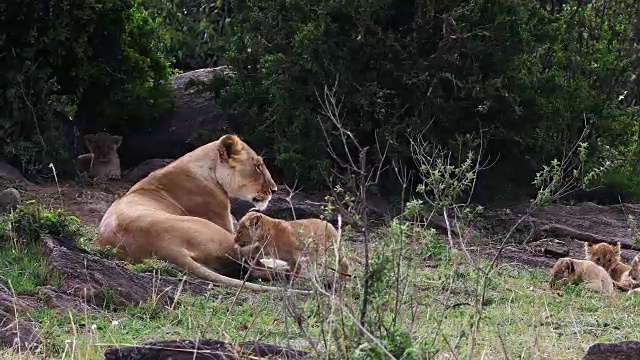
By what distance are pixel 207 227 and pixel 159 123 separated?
8113 millimetres

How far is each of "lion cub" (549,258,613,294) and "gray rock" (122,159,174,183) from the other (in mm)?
6568

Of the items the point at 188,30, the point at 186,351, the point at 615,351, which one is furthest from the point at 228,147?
the point at 188,30

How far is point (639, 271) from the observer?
37.0 ft

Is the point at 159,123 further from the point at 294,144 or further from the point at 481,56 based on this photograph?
the point at 481,56

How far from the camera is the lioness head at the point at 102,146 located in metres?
15.7

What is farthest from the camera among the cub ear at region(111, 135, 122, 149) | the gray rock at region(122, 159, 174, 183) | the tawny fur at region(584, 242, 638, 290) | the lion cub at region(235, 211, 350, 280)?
the cub ear at region(111, 135, 122, 149)

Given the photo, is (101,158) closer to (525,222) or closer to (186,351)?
(525,222)

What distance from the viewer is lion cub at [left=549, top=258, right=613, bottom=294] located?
32.7 ft

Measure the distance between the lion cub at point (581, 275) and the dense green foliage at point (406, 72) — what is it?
3.91 m

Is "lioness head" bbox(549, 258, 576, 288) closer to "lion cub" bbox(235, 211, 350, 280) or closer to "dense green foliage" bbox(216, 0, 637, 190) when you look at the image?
"lion cub" bbox(235, 211, 350, 280)

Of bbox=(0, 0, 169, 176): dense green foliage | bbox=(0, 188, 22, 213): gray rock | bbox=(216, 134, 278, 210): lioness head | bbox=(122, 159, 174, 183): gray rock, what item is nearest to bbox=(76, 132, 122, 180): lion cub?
bbox=(122, 159, 174, 183): gray rock

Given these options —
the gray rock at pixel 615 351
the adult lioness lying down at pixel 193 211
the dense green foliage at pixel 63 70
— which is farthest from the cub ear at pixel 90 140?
the gray rock at pixel 615 351

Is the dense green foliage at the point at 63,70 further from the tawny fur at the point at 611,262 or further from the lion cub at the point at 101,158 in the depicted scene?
the tawny fur at the point at 611,262

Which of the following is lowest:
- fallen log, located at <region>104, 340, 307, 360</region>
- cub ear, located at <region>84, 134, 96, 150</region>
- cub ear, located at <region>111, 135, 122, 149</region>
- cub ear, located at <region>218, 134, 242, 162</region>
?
cub ear, located at <region>111, 135, 122, 149</region>
